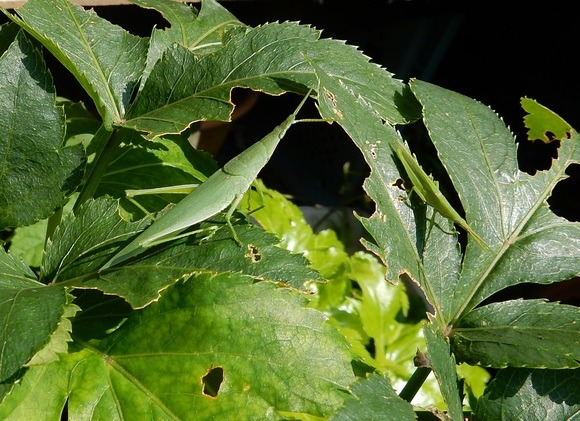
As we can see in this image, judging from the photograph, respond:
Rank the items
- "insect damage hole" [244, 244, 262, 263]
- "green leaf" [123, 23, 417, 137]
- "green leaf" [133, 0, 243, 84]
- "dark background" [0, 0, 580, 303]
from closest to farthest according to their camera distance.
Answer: "insect damage hole" [244, 244, 262, 263] < "green leaf" [123, 23, 417, 137] < "green leaf" [133, 0, 243, 84] < "dark background" [0, 0, 580, 303]

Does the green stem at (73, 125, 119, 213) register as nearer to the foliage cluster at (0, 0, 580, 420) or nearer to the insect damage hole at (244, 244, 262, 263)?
the foliage cluster at (0, 0, 580, 420)

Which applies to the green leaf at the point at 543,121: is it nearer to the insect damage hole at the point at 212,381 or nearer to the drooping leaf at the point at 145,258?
the drooping leaf at the point at 145,258

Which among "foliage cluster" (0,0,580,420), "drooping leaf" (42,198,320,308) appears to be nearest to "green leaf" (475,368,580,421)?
"foliage cluster" (0,0,580,420)

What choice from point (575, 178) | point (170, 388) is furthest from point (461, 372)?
point (575, 178)

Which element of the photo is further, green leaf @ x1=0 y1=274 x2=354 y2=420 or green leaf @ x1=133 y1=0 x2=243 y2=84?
green leaf @ x1=133 y1=0 x2=243 y2=84

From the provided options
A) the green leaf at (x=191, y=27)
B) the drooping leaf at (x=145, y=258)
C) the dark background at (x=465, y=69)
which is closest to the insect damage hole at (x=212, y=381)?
the drooping leaf at (x=145, y=258)

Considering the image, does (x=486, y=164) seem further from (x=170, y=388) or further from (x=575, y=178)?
(x=575, y=178)
